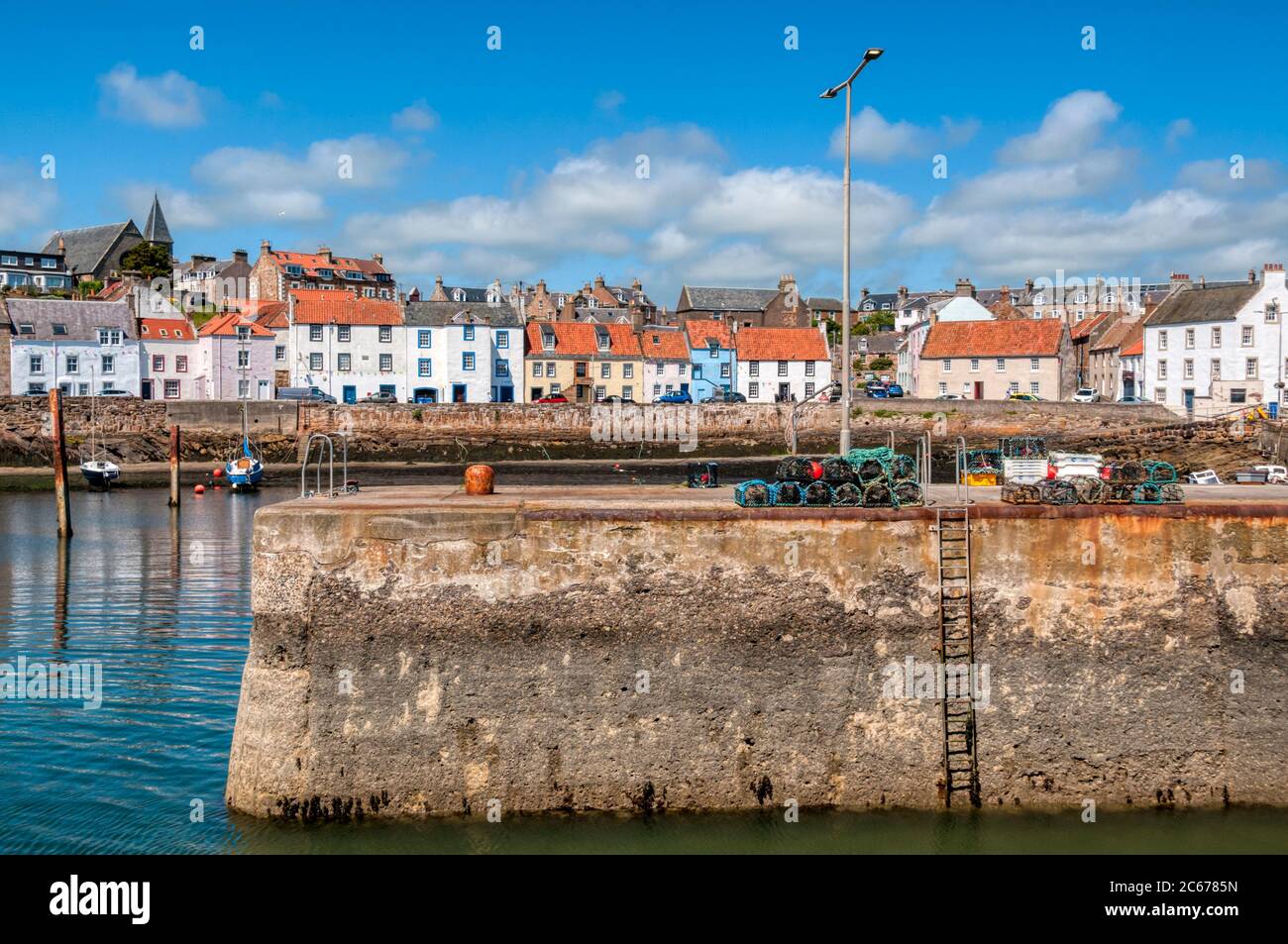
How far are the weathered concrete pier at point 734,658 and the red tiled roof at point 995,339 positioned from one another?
75403 millimetres

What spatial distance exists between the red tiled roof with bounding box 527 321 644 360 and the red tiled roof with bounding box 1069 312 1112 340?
38.6 m

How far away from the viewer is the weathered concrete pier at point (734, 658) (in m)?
13.5

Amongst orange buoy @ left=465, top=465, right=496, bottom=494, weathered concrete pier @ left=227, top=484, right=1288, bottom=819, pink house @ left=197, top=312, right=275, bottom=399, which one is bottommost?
weathered concrete pier @ left=227, top=484, right=1288, bottom=819

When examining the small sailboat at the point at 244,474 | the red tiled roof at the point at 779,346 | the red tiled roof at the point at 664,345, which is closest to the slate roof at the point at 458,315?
the red tiled roof at the point at 664,345

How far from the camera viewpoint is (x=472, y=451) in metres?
73.9

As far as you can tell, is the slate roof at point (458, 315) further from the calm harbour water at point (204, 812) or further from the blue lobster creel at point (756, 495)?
the blue lobster creel at point (756, 495)

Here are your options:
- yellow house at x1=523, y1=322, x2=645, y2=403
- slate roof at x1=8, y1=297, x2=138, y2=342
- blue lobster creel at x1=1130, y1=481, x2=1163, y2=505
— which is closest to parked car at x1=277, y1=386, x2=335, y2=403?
slate roof at x1=8, y1=297, x2=138, y2=342

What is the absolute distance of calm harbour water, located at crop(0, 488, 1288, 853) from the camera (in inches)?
524

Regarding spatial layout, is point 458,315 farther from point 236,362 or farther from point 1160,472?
point 1160,472

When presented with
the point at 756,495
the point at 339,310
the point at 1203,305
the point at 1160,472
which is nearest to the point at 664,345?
the point at 339,310

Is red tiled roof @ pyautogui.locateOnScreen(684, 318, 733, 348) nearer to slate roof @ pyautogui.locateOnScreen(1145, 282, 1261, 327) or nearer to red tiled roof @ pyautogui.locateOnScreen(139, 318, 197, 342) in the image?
slate roof @ pyautogui.locateOnScreen(1145, 282, 1261, 327)

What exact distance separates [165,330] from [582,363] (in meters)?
32.8

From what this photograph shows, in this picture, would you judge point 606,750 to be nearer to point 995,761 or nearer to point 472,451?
point 995,761

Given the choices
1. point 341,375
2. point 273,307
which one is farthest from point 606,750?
point 273,307
